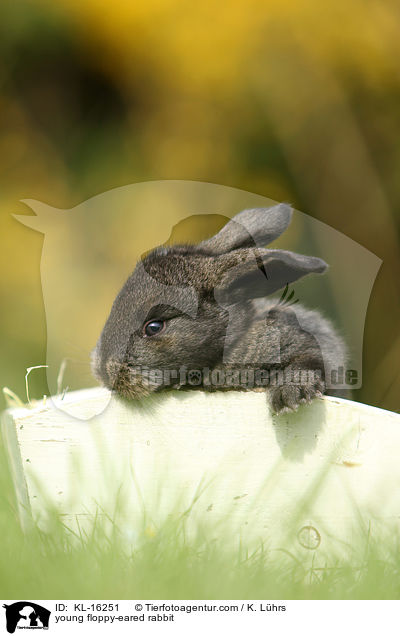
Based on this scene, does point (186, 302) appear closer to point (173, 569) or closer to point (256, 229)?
point (256, 229)

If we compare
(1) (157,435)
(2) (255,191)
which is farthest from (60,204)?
(1) (157,435)

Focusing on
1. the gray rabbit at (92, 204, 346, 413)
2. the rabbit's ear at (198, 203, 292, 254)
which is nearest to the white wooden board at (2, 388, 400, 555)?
the gray rabbit at (92, 204, 346, 413)

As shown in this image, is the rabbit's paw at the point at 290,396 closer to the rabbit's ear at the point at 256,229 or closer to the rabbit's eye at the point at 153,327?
the rabbit's eye at the point at 153,327

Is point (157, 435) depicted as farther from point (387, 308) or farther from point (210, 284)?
point (387, 308)

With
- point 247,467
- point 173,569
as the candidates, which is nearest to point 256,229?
point 247,467

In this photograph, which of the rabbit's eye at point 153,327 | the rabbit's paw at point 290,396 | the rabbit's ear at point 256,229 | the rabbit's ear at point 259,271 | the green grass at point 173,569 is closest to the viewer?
the green grass at point 173,569
